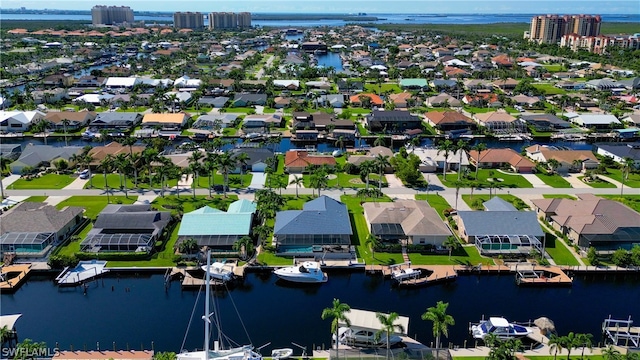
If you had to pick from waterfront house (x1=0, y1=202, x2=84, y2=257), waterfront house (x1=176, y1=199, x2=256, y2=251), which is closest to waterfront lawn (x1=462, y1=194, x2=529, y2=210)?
waterfront house (x1=176, y1=199, x2=256, y2=251)

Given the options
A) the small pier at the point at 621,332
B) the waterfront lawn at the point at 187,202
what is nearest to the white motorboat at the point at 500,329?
the small pier at the point at 621,332

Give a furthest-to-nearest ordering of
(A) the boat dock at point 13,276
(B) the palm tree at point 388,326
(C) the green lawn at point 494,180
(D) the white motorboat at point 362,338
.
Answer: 1. (C) the green lawn at point 494,180
2. (A) the boat dock at point 13,276
3. (D) the white motorboat at point 362,338
4. (B) the palm tree at point 388,326

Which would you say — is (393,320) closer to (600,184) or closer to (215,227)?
(215,227)

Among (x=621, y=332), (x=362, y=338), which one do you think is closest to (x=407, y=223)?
(x=362, y=338)

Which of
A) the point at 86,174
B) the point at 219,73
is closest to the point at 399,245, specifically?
the point at 86,174

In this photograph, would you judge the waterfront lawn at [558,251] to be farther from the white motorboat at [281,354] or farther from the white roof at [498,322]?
the white motorboat at [281,354]

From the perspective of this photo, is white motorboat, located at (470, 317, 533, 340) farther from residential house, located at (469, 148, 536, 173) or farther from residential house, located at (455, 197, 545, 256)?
residential house, located at (469, 148, 536, 173)
